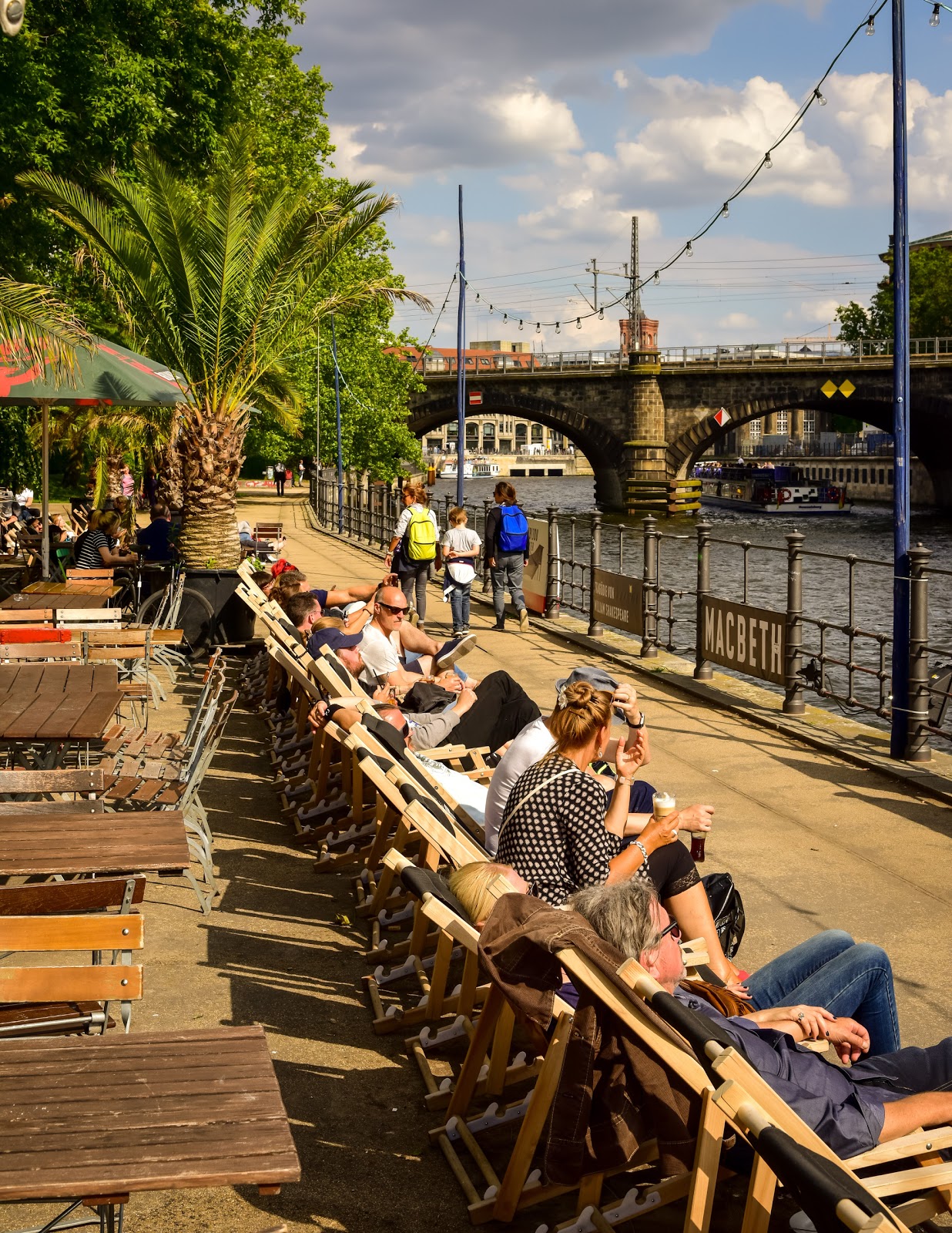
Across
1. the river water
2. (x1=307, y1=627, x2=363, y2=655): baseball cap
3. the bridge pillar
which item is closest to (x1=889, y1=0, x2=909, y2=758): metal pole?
the river water

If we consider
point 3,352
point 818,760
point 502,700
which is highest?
point 3,352

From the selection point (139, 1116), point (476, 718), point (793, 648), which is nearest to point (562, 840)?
point (139, 1116)

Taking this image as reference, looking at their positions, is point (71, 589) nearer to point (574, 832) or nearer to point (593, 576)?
point (593, 576)

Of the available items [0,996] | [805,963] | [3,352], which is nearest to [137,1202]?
[0,996]

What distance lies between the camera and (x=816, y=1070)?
3104 millimetres

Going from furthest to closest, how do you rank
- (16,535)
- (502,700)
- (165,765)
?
(16,535) < (502,700) < (165,765)

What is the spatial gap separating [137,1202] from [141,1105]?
105 centimetres

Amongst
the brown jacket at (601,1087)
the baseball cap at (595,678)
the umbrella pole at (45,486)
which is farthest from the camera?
the umbrella pole at (45,486)

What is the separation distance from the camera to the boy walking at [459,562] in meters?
13.6

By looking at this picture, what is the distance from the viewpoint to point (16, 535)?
1850 centimetres

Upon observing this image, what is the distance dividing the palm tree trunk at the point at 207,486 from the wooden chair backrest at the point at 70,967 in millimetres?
10486

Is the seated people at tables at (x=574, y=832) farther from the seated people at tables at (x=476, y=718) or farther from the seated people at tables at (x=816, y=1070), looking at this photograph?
the seated people at tables at (x=476, y=718)

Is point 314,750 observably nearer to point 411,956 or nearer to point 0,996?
point 411,956

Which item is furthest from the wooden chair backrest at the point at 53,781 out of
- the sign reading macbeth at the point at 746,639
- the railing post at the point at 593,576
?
the railing post at the point at 593,576
